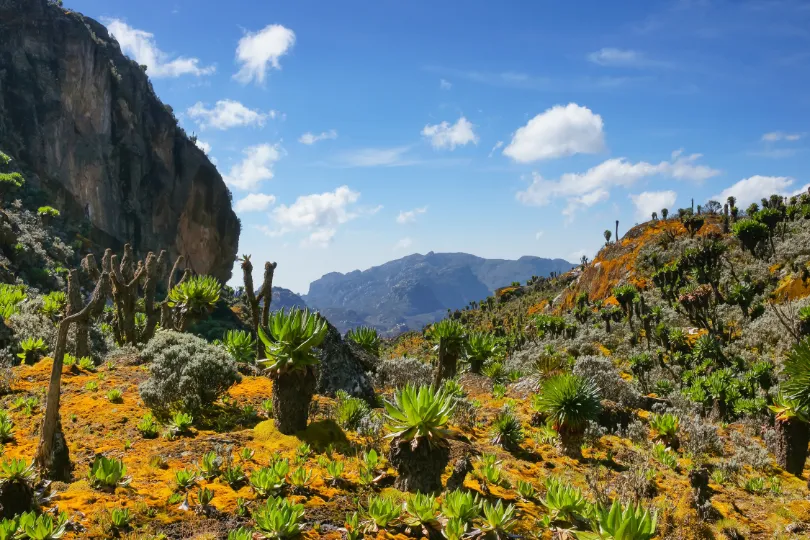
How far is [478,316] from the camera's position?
248 ft

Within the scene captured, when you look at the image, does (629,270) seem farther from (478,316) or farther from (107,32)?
(107,32)

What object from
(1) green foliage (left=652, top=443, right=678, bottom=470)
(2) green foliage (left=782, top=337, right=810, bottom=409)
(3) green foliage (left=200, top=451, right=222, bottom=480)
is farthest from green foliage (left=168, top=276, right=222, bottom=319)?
(2) green foliage (left=782, top=337, right=810, bottom=409)

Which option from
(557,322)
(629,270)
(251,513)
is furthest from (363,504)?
(629,270)

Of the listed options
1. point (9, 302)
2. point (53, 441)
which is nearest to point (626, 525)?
point (53, 441)

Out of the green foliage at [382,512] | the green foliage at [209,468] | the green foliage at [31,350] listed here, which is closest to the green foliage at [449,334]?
the green foliage at [209,468]

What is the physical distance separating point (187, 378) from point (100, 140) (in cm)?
7040

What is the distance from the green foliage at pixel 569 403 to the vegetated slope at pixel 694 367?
0.92 metres

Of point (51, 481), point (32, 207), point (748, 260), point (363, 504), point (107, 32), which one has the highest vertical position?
point (107, 32)

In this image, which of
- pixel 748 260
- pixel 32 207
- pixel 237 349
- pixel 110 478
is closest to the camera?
pixel 110 478

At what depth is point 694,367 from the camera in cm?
2588

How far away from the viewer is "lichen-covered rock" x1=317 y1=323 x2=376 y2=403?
44.3ft

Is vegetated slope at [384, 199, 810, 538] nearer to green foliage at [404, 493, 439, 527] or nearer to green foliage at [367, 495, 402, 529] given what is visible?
green foliage at [404, 493, 439, 527]

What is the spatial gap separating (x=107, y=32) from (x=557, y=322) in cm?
8391

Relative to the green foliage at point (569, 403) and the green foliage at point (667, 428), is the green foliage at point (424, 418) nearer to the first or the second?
the green foliage at point (569, 403)
